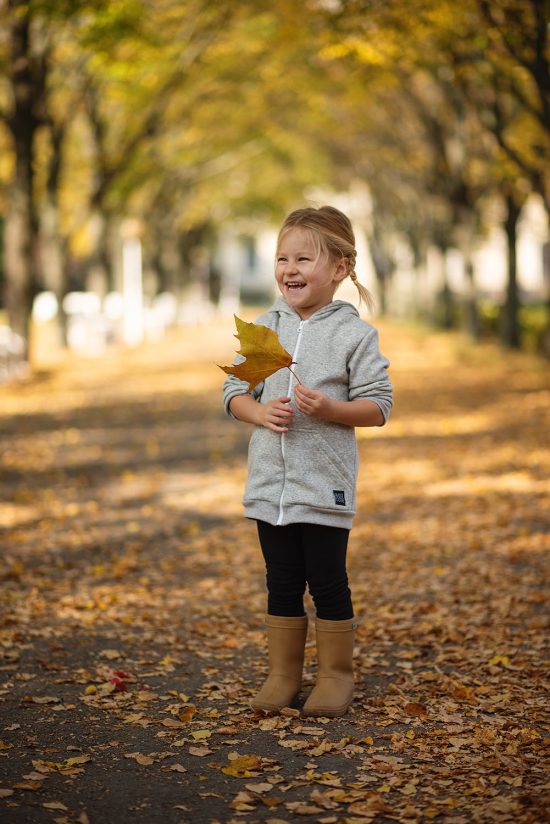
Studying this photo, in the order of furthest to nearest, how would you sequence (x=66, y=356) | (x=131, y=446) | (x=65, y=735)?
(x=66, y=356) → (x=131, y=446) → (x=65, y=735)

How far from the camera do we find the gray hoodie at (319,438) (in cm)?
430

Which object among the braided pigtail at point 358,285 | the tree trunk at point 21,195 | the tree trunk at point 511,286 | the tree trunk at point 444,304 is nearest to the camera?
the braided pigtail at point 358,285

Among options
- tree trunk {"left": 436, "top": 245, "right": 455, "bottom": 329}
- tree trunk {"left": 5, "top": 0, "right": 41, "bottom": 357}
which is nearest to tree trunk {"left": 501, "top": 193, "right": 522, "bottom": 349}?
tree trunk {"left": 436, "top": 245, "right": 455, "bottom": 329}

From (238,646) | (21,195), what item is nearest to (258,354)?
(238,646)

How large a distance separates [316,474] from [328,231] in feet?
2.99

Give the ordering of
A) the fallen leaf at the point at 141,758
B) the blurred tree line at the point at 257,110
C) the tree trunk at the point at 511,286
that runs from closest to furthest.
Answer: the fallen leaf at the point at 141,758 < the blurred tree line at the point at 257,110 < the tree trunk at the point at 511,286

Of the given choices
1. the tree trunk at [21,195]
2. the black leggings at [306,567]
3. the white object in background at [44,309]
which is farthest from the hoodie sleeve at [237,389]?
the white object in background at [44,309]

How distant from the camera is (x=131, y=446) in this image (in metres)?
13.1

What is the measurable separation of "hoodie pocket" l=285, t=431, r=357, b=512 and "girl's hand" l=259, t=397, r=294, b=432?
0.12 metres

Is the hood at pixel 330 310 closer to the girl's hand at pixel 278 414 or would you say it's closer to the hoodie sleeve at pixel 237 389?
the hoodie sleeve at pixel 237 389

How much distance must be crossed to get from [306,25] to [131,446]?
10.2 m

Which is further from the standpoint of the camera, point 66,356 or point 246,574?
point 66,356

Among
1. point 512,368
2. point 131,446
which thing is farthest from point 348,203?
point 131,446

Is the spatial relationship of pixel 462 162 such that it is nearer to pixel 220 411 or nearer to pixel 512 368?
pixel 512 368
